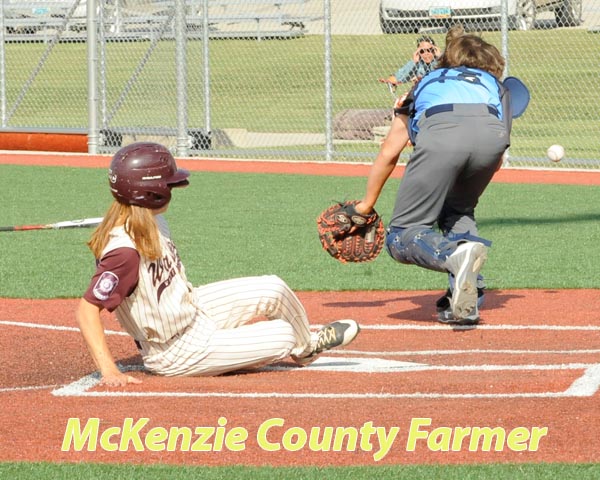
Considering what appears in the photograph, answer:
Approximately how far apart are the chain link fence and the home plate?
10347 mm

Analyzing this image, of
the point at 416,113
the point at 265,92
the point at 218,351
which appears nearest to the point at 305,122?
the point at 265,92

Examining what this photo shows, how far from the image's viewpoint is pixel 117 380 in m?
5.72

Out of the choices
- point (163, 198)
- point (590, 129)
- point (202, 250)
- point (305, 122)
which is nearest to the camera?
point (163, 198)

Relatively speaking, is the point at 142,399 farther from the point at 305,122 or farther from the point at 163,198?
the point at 305,122

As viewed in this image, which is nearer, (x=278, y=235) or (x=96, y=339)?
(x=96, y=339)

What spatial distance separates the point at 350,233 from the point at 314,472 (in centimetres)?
327

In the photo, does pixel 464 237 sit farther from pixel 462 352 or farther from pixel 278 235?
pixel 278 235

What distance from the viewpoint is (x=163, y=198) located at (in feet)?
19.2

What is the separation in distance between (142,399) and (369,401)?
973 millimetres

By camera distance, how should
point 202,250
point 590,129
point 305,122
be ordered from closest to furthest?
point 202,250 < point 590,129 < point 305,122

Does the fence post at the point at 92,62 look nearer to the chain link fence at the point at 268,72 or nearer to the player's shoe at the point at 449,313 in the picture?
the chain link fence at the point at 268,72

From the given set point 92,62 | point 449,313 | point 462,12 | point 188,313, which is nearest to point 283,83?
point 462,12

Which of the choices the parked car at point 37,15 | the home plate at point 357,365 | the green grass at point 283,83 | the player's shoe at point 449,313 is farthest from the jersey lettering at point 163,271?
the parked car at point 37,15

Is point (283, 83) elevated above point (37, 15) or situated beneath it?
situated beneath
